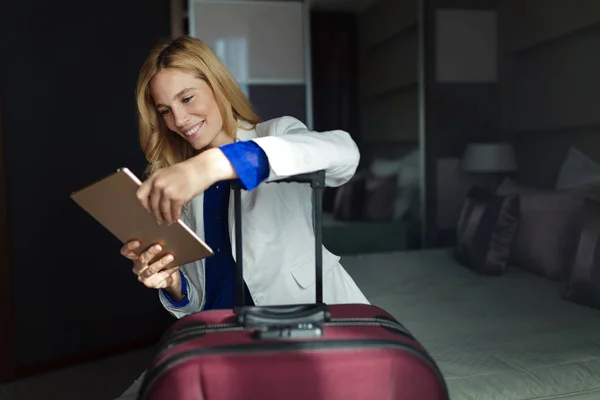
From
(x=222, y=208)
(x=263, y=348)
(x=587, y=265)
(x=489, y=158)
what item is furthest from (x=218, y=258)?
(x=489, y=158)

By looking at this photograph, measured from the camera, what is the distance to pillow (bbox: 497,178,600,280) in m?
1.83

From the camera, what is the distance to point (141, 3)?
2.76 metres

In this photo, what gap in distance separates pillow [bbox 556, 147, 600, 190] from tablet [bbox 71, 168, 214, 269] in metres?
1.38

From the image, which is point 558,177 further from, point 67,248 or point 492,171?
point 67,248

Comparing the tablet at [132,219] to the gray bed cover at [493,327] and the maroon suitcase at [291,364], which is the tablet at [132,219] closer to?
the maroon suitcase at [291,364]

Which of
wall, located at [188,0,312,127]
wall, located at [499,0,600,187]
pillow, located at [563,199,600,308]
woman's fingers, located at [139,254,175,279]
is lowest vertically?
pillow, located at [563,199,600,308]

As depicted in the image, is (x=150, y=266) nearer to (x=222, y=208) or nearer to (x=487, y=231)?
(x=222, y=208)

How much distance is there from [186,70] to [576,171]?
4.43 ft

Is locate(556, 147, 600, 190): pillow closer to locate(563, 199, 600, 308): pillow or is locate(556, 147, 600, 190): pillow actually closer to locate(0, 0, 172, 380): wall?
locate(563, 199, 600, 308): pillow

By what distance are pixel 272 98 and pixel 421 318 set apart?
1.97 meters

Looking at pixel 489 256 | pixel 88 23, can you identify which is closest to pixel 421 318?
pixel 489 256

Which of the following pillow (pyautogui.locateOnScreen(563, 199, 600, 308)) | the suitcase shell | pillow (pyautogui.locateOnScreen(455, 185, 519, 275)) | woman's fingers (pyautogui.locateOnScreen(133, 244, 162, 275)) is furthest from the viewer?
pillow (pyautogui.locateOnScreen(455, 185, 519, 275))

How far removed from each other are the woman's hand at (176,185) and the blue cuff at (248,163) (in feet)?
0.07

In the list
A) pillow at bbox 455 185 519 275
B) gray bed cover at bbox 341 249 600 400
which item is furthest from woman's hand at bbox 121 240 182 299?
pillow at bbox 455 185 519 275
